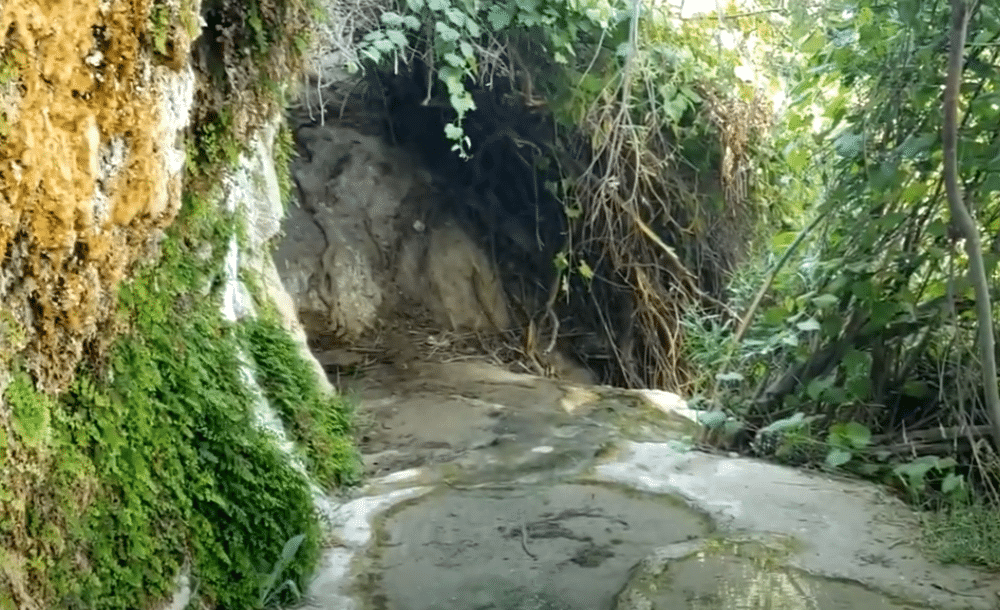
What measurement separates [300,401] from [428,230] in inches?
133

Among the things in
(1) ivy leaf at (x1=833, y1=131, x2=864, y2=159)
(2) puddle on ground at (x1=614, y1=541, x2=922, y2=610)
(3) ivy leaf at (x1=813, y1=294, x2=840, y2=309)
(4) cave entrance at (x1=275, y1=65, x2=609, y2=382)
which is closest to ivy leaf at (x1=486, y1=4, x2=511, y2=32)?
(4) cave entrance at (x1=275, y1=65, x2=609, y2=382)

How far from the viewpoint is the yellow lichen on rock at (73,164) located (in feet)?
6.42

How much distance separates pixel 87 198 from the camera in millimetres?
2166

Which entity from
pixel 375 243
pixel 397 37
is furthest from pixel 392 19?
pixel 375 243

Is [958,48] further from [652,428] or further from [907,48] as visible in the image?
[652,428]

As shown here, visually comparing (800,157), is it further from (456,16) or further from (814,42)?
(456,16)

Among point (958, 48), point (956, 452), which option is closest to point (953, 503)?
point (956, 452)

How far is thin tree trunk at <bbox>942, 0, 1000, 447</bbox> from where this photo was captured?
3.06 metres

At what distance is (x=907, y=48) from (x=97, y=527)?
3.00m

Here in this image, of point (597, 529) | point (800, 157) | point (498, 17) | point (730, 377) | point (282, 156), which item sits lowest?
point (597, 529)

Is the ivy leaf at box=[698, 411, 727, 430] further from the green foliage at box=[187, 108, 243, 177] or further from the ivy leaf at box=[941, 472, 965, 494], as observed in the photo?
the green foliage at box=[187, 108, 243, 177]

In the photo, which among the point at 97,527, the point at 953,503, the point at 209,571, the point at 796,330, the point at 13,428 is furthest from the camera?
the point at 796,330

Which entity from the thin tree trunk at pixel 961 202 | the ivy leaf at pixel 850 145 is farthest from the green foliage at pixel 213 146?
the ivy leaf at pixel 850 145

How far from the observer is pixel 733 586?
117 inches
